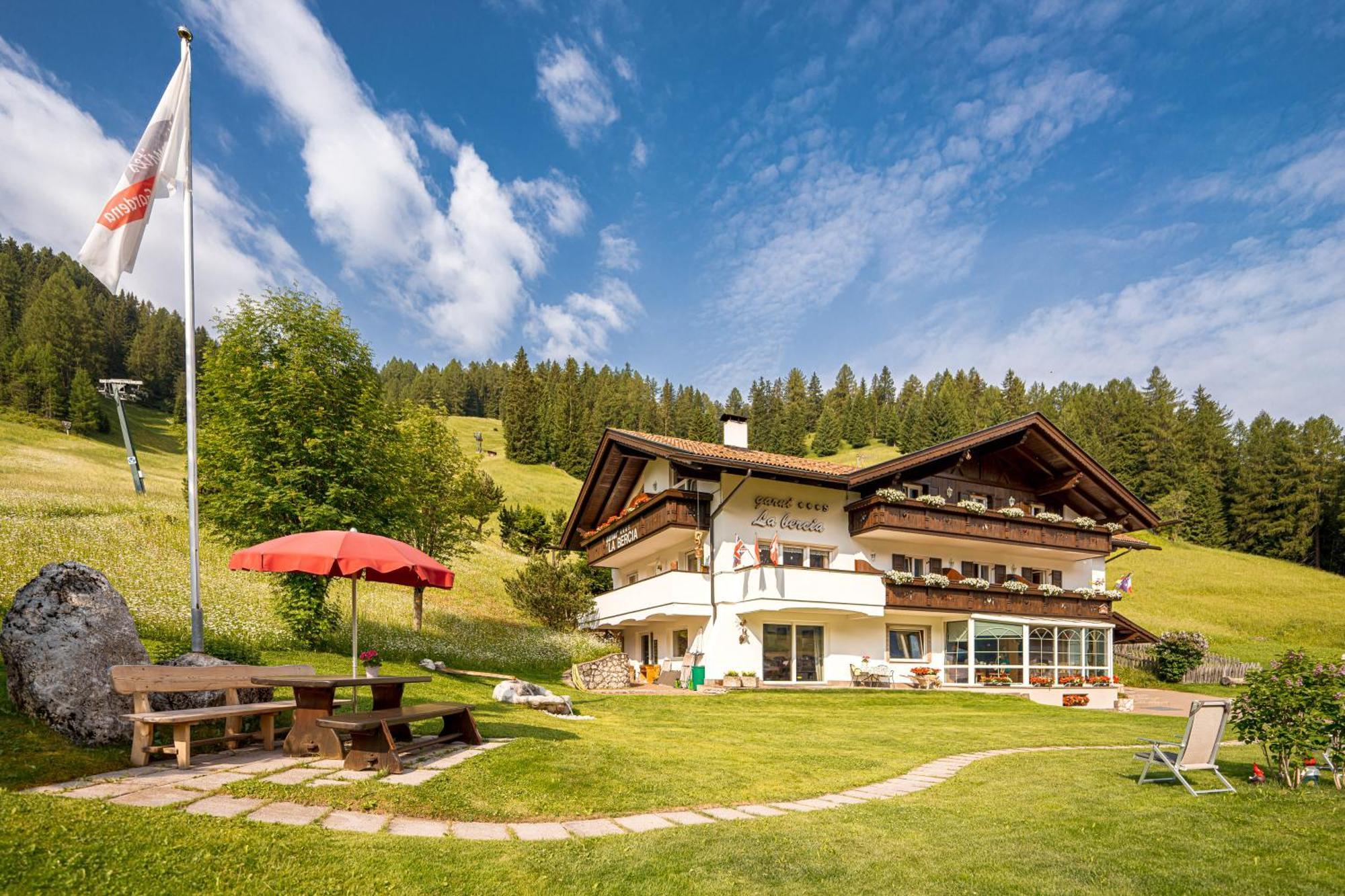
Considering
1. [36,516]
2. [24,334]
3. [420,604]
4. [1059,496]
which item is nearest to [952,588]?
[1059,496]

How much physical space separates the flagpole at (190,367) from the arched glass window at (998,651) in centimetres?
2397

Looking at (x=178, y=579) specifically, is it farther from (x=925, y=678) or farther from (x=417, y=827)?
(x=925, y=678)

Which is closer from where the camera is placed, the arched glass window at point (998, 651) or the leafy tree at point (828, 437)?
the arched glass window at point (998, 651)

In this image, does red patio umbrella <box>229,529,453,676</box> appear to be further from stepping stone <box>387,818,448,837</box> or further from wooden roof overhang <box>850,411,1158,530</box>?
wooden roof overhang <box>850,411,1158,530</box>

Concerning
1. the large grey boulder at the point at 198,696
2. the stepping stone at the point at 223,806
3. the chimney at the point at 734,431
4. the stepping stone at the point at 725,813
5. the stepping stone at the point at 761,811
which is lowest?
the stepping stone at the point at 761,811

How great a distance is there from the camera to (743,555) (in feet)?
77.0

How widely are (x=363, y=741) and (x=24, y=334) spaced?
97.0 metres

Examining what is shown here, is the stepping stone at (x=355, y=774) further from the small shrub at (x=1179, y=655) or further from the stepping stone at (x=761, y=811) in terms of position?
the small shrub at (x=1179, y=655)

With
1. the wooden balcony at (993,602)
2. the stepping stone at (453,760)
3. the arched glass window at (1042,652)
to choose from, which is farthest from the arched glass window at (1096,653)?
the stepping stone at (453,760)

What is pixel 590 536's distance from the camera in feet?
114

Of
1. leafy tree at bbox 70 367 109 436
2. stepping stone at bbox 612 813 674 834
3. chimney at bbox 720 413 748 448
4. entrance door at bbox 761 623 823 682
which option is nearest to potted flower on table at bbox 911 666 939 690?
entrance door at bbox 761 623 823 682

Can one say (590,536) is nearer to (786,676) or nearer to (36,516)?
(786,676)

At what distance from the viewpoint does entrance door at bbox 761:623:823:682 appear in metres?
24.9

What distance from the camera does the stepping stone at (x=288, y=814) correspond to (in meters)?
5.79
